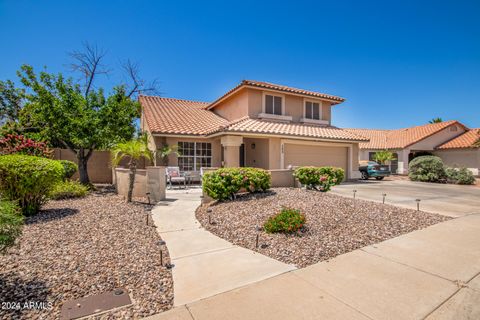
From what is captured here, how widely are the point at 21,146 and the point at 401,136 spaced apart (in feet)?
114

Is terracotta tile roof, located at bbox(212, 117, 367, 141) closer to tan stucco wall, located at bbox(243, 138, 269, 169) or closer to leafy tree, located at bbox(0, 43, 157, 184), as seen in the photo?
tan stucco wall, located at bbox(243, 138, 269, 169)

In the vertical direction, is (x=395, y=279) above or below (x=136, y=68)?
below

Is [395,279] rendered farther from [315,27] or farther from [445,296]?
[315,27]

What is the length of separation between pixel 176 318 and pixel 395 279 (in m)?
3.17

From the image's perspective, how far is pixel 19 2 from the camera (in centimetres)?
934

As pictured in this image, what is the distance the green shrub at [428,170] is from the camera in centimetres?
1891

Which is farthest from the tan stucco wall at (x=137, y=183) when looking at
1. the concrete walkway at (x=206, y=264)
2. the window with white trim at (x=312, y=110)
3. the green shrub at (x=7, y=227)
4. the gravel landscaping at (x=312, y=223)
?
the window with white trim at (x=312, y=110)

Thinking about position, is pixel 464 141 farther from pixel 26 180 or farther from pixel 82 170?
pixel 26 180

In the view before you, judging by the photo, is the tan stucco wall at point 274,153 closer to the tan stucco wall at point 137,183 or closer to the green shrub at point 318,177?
the green shrub at point 318,177

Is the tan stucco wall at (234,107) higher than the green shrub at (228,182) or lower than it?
higher

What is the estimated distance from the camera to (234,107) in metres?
17.2

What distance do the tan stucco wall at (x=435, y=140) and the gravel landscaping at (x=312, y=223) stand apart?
2234cm

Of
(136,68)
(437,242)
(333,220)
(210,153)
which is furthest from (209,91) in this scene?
(437,242)

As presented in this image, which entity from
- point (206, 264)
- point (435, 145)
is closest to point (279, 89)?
point (206, 264)
